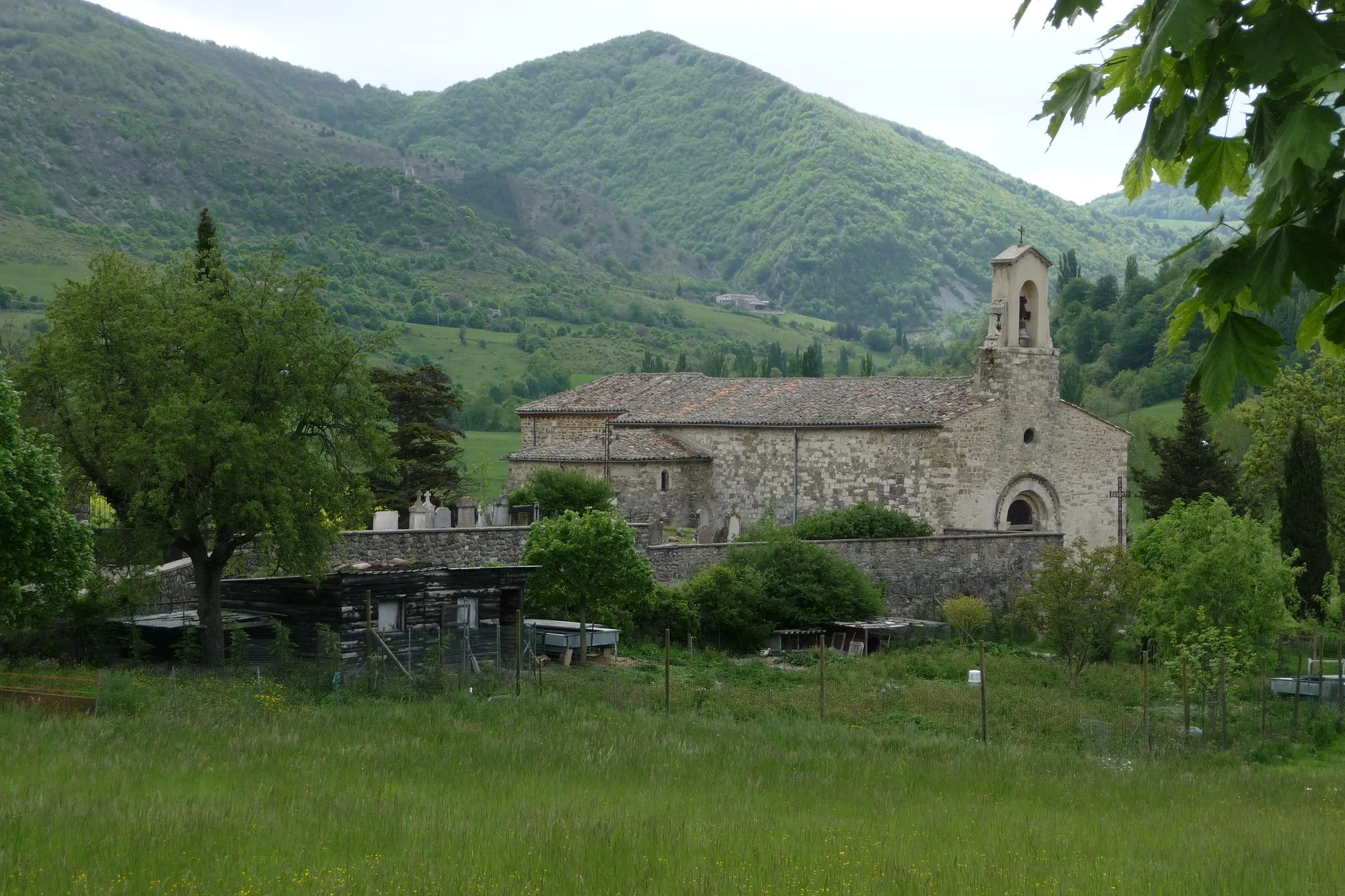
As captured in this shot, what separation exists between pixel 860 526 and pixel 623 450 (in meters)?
8.29

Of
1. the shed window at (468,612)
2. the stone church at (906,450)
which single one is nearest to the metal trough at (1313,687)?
the stone church at (906,450)

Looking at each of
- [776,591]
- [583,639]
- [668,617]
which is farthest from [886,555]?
[583,639]

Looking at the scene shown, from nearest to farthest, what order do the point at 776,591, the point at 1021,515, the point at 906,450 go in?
the point at 776,591, the point at 906,450, the point at 1021,515

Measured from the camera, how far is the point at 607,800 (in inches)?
515

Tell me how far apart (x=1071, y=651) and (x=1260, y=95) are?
32.1 m

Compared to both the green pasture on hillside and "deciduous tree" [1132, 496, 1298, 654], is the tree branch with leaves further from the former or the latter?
the green pasture on hillside

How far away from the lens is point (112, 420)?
23.4 meters

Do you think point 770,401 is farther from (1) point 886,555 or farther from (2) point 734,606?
(2) point 734,606

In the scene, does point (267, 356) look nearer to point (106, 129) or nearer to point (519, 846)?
point (519, 846)

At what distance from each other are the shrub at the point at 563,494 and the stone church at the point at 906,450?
269cm

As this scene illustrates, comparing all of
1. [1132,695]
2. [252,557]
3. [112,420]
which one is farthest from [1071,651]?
[112,420]

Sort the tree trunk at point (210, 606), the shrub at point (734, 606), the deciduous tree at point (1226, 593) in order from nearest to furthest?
the tree trunk at point (210, 606)
the deciduous tree at point (1226, 593)
the shrub at point (734, 606)

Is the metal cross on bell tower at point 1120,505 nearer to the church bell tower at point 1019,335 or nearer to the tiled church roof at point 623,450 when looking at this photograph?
the church bell tower at point 1019,335

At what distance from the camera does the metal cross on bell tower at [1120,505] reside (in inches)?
1710
